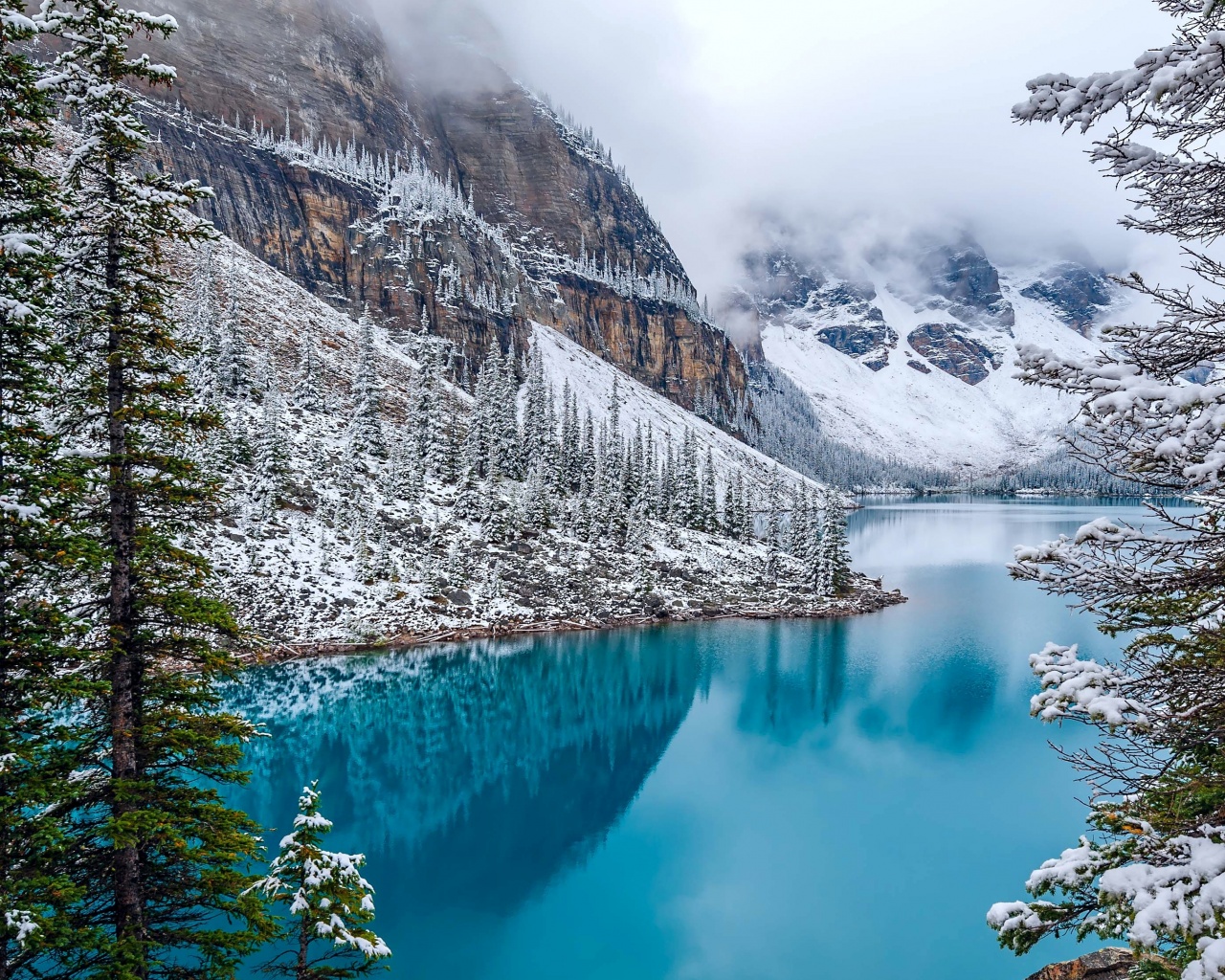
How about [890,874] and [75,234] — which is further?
[890,874]

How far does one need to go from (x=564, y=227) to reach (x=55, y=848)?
618ft

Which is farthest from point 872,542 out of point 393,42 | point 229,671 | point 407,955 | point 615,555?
point 393,42

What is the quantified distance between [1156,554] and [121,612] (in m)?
12.8

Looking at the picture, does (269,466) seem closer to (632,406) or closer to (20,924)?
(20,924)

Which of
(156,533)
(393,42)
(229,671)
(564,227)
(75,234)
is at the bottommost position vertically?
(229,671)

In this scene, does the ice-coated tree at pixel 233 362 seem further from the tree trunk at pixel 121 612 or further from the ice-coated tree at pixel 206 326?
the tree trunk at pixel 121 612

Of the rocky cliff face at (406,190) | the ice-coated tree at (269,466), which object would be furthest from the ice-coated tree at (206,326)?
the rocky cliff face at (406,190)

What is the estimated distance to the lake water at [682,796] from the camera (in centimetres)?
1981

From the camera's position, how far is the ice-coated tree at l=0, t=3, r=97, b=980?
7562 mm

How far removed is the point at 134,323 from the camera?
9.46 m

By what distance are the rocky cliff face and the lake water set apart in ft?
299

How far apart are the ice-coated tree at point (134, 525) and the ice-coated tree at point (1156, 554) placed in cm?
1053

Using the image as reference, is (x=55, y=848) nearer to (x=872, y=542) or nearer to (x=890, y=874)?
(x=890, y=874)

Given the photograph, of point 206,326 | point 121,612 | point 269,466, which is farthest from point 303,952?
point 206,326
